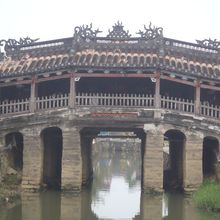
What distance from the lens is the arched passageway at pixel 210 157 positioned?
22.1 meters

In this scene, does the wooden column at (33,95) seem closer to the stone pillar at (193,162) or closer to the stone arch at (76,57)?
the stone arch at (76,57)

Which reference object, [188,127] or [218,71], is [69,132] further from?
[218,71]

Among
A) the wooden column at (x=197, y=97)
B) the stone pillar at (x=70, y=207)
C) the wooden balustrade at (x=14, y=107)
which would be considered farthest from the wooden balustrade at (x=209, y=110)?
the wooden balustrade at (x=14, y=107)

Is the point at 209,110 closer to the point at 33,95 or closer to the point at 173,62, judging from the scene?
the point at 173,62

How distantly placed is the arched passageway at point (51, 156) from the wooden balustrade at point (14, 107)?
59.7 inches

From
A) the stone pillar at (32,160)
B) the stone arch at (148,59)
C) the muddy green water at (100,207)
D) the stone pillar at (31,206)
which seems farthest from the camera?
the stone arch at (148,59)

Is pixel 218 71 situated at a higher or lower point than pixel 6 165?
higher

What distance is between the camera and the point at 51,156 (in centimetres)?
2472

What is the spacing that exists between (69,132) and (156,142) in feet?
12.7

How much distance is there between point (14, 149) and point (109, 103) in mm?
5145

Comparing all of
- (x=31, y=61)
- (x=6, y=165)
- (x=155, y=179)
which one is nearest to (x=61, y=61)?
(x=31, y=61)

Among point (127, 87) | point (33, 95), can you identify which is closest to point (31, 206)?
point (33, 95)

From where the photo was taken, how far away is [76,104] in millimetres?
21812

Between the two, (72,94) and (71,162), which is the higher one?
(72,94)
